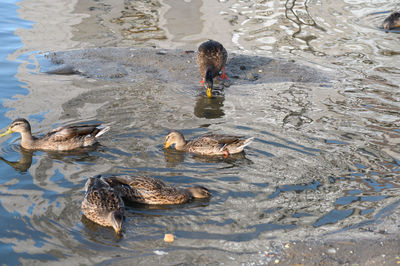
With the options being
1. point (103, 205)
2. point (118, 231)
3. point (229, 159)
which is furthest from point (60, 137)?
point (118, 231)

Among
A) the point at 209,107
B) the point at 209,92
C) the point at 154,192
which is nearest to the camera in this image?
the point at 154,192

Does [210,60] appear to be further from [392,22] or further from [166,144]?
[392,22]

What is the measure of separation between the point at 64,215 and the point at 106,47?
314 inches

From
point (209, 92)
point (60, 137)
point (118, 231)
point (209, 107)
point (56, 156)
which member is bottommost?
point (209, 107)

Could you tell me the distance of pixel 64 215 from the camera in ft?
20.6

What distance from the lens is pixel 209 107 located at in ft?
33.7

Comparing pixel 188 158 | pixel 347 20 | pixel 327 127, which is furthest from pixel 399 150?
pixel 347 20

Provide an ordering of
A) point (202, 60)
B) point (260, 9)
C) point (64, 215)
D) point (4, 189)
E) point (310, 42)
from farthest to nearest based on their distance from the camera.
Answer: point (260, 9), point (310, 42), point (202, 60), point (4, 189), point (64, 215)

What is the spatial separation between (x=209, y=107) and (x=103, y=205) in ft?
14.6

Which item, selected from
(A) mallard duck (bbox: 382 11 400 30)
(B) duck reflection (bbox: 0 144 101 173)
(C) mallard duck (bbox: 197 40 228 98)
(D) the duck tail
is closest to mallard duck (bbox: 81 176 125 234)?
(B) duck reflection (bbox: 0 144 101 173)

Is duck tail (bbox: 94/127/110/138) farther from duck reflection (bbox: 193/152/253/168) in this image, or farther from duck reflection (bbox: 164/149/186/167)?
duck reflection (bbox: 193/152/253/168)

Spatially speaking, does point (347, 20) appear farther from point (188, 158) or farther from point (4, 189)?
point (4, 189)

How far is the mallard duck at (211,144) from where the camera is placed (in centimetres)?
812

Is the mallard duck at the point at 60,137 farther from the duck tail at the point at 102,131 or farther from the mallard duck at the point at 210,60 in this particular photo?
the mallard duck at the point at 210,60
